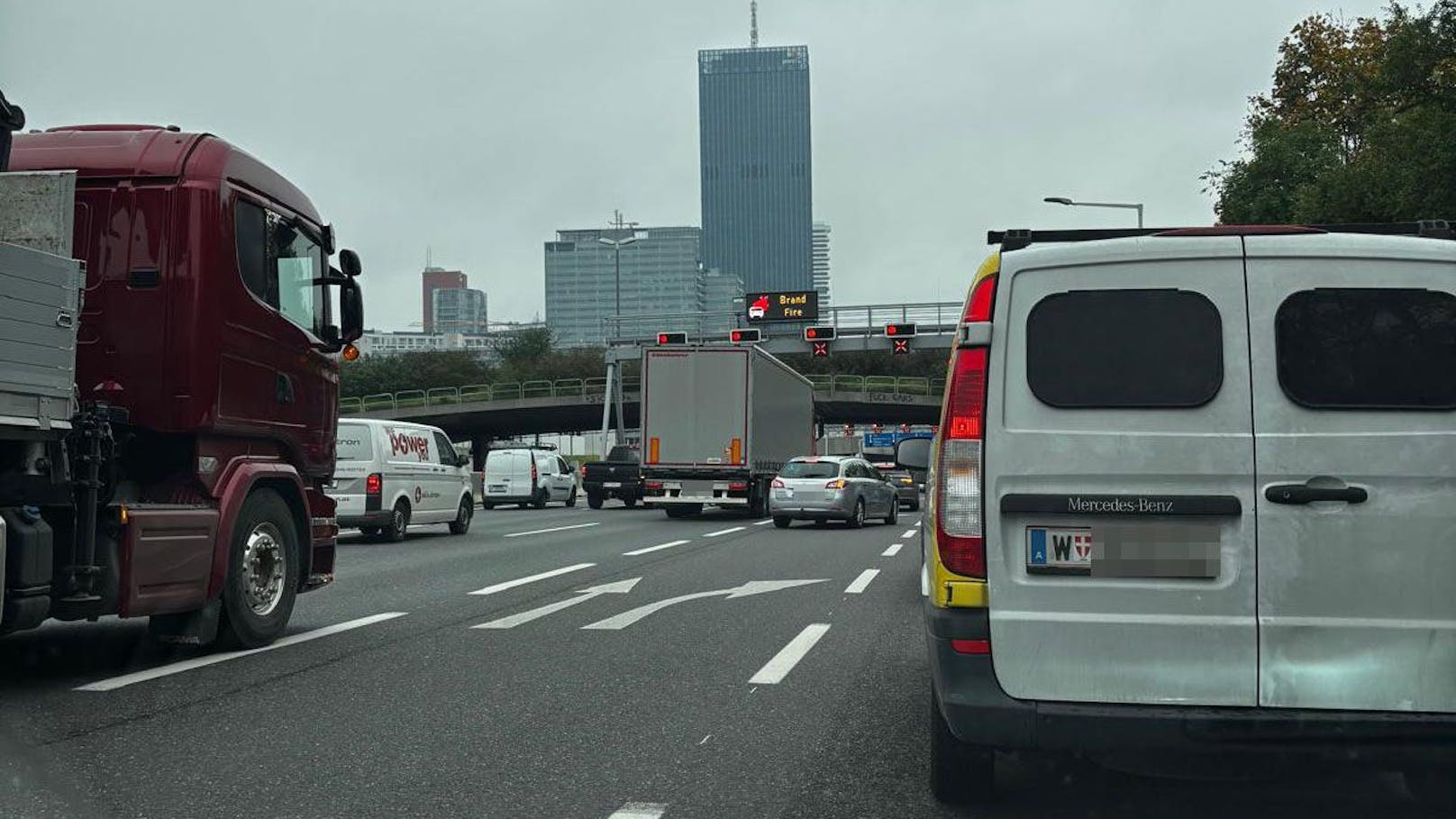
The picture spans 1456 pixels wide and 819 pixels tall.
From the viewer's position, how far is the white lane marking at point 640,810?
4.32m

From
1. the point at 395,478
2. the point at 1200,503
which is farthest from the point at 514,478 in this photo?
the point at 1200,503

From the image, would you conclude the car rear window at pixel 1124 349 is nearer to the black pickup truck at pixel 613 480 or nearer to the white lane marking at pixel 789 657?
the white lane marking at pixel 789 657

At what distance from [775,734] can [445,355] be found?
94480 millimetres

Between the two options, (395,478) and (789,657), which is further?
(395,478)

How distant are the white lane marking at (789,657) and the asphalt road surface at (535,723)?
4cm

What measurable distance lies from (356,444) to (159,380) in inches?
461

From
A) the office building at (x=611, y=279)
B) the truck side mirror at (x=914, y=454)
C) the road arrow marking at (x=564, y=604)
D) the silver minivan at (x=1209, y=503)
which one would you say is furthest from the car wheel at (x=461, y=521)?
the office building at (x=611, y=279)

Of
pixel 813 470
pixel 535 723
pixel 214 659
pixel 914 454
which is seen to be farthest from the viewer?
pixel 813 470

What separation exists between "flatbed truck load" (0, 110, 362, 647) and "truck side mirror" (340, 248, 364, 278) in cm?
1

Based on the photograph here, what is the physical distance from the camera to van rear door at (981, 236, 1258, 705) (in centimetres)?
380

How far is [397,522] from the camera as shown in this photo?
1928cm

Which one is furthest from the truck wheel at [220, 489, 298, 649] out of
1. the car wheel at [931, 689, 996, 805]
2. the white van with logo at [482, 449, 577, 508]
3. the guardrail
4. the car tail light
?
the guardrail

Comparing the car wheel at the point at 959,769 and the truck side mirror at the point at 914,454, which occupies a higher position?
the truck side mirror at the point at 914,454

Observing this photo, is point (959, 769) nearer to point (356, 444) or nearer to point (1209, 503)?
point (1209, 503)
